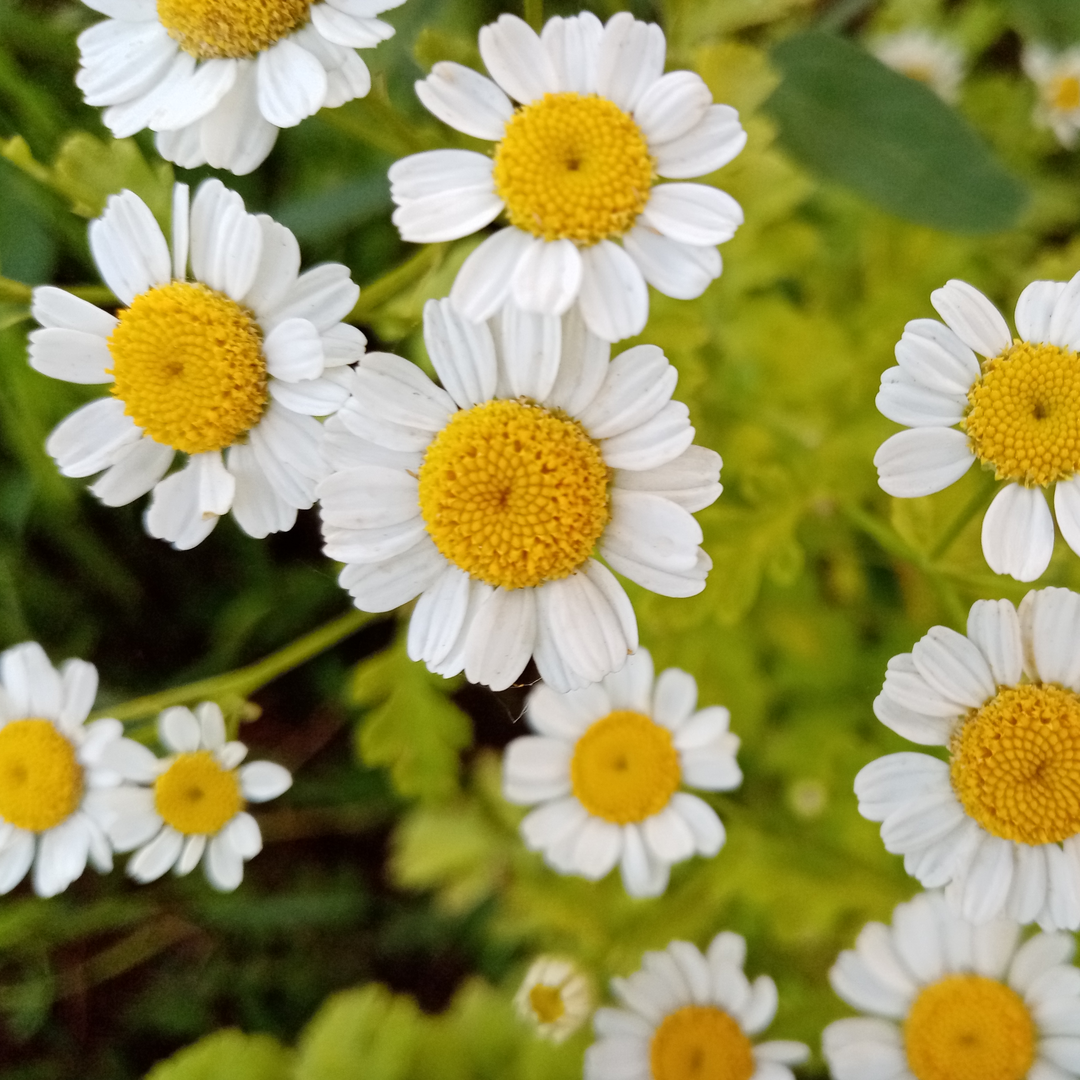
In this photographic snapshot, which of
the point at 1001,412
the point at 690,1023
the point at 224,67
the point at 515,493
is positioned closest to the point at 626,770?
the point at 690,1023

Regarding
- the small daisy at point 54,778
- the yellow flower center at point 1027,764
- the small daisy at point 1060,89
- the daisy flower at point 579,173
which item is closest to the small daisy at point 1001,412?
the yellow flower center at point 1027,764

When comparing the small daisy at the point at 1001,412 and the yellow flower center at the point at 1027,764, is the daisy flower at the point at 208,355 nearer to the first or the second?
the small daisy at the point at 1001,412

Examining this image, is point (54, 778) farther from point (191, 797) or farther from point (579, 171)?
point (579, 171)

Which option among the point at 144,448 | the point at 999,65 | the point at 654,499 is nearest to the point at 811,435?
the point at 654,499

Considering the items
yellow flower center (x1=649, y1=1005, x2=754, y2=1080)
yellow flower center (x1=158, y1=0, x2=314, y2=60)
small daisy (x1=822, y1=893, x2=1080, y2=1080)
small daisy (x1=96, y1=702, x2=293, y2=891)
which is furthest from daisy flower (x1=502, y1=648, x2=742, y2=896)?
yellow flower center (x1=158, y1=0, x2=314, y2=60)

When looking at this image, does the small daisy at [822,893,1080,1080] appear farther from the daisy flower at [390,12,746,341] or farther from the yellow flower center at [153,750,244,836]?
the daisy flower at [390,12,746,341]

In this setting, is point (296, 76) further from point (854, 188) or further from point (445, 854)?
point (445, 854)
